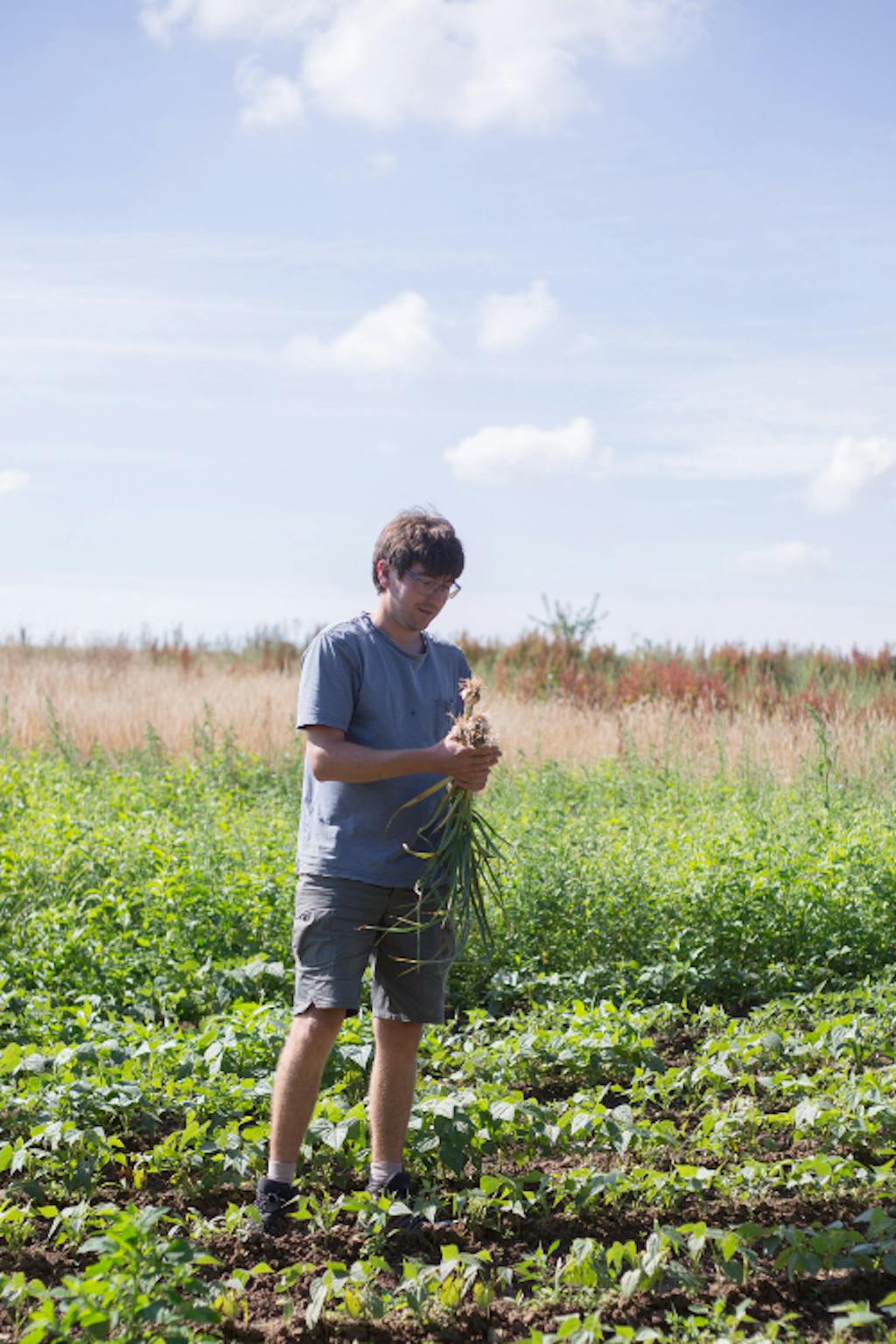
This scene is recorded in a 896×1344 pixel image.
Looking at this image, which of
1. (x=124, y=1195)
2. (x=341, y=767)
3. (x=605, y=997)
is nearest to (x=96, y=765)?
(x=605, y=997)

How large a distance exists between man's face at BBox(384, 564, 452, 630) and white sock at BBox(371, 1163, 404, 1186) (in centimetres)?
161

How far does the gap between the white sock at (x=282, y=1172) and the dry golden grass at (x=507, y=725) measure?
7884mm

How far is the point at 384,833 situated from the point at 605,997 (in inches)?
116

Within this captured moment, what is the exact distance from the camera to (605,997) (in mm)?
6352

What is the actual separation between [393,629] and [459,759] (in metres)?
0.50

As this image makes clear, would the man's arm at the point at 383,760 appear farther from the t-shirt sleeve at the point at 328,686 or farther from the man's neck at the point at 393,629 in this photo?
the man's neck at the point at 393,629

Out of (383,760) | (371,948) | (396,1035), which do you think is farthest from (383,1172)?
(383,760)

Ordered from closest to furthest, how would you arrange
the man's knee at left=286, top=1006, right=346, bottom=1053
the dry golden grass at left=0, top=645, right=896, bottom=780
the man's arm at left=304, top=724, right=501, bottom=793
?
1. the man's arm at left=304, top=724, right=501, bottom=793
2. the man's knee at left=286, top=1006, right=346, bottom=1053
3. the dry golden grass at left=0, top=645, right=896, bottom=780

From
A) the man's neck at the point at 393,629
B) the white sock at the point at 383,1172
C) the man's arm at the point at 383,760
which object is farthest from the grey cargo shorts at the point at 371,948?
the man's neck at the point at 393,629

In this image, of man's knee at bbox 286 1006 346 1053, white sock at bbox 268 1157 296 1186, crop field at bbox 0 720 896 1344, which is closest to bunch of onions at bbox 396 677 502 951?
man's knee at bbox 286 1006 346 1053

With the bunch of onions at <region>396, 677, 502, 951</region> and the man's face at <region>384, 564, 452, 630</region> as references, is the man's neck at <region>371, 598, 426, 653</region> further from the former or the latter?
the bunch of onions at <region>396, 677, 502, 951</region>

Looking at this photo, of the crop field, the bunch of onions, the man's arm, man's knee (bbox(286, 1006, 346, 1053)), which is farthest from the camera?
the bunch of onions

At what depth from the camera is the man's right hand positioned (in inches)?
143

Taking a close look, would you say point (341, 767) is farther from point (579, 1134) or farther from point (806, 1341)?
point (806, 1341)
